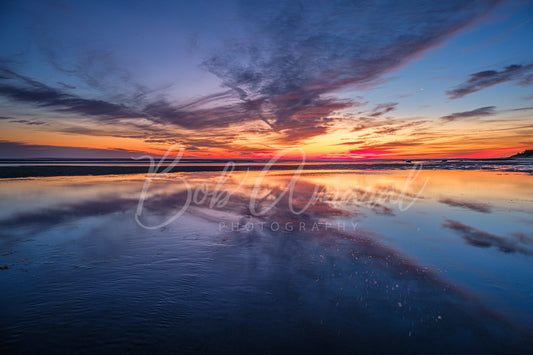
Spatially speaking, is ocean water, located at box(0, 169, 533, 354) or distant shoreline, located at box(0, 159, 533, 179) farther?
distant shoreline, located at box(0, 159, 533, 179)

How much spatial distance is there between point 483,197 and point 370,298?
14.2 metres

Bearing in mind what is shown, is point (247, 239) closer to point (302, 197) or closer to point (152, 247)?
point (152, 247)

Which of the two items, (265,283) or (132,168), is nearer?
(265,283)

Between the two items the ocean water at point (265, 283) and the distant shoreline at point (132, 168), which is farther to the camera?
the distant shoreline at point (132, 168)

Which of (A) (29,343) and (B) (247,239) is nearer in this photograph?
(A) (29,343)

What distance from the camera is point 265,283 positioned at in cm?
502

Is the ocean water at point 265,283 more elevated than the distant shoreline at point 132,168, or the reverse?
the distant shoreline at point 132,168

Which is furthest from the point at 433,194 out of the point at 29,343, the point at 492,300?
the point at 29,343

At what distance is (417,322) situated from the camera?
3.88 m

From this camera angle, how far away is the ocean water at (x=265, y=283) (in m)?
3.53

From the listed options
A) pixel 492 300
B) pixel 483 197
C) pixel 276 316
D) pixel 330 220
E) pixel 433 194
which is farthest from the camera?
pixel 433 194

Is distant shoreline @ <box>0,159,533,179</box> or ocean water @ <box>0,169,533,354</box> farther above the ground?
distant shoreline @ <box>0,159,533,179</box>

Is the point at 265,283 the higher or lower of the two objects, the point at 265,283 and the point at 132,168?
the lower

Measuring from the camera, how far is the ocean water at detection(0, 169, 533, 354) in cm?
353
